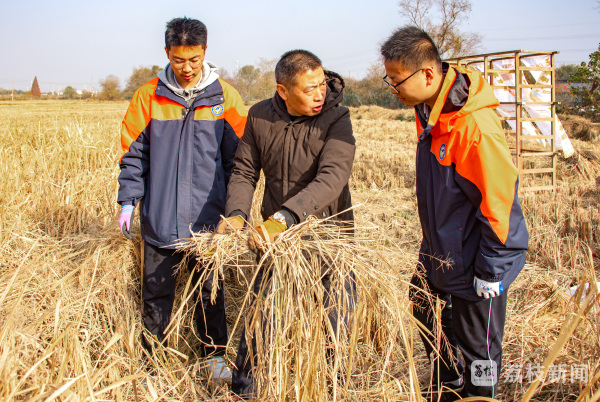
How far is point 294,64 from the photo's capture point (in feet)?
6.68

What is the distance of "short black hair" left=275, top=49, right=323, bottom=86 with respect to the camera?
6.66 feet

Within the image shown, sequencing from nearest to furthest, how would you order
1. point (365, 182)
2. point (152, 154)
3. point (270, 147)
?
1. point (270, 147)
2. point (152, 154)
3. point (365, 182)

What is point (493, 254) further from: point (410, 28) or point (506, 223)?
point (410, 28)

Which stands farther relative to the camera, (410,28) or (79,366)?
(410,28)

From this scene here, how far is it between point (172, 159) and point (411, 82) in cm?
134

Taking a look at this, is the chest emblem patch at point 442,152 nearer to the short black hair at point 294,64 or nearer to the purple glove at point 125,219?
the short black hair at point 294,64

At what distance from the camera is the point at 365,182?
23.2 ft

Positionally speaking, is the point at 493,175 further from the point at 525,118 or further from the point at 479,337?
the point at 525,118

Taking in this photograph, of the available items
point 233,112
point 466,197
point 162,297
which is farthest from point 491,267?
point 162,297

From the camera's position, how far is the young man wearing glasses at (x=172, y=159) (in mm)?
2391

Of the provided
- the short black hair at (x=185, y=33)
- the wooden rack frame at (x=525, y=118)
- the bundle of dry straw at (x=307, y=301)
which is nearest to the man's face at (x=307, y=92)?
the short black hair at (x=185, y=33)

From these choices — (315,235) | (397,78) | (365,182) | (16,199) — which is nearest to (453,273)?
(315,235)

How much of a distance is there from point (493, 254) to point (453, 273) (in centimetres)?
22

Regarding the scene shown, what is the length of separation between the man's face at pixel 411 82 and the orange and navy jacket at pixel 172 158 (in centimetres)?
105
